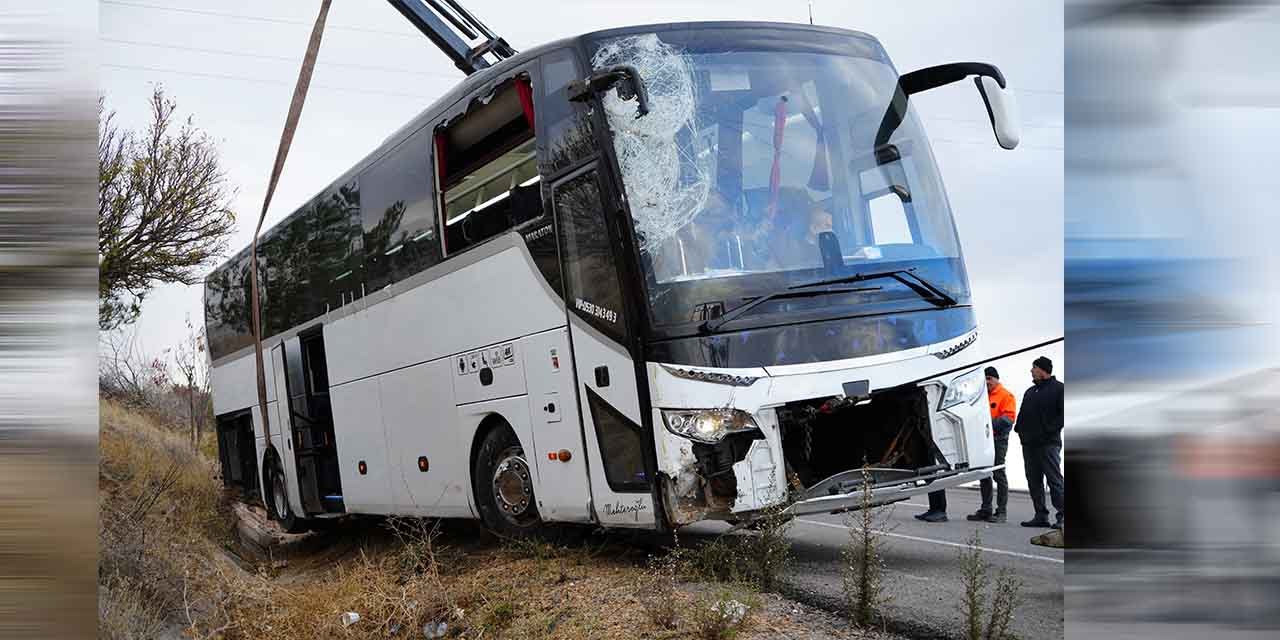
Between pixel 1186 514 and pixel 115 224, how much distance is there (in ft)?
19.0

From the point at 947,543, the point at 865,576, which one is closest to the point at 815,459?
the point at 947,543

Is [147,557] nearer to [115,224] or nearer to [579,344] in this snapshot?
[115,224]

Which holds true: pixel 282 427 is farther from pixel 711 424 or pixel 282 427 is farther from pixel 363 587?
pixel 711 424

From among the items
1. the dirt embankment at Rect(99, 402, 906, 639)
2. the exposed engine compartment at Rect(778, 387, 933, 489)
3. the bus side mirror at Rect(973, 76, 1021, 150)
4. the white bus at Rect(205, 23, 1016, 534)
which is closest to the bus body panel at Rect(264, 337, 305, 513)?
the dirt embankment at Rect(99, 402, 906, 639)

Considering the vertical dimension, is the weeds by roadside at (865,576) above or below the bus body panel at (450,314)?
below

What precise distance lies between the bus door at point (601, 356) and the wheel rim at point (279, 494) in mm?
4996

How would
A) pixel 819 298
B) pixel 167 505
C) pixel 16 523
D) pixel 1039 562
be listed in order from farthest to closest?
1. pixel 167 505
2. pixel 819 298
3. pixel 1039 562
4. pixel 16 523

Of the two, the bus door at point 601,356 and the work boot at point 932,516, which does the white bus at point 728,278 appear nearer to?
the bus door at point 601,356

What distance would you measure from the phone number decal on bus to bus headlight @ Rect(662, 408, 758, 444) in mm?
623

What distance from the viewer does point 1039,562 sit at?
4.11 meters

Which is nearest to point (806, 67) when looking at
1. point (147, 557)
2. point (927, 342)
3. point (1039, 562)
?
point (927, 342)

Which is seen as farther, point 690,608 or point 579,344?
point 579,344

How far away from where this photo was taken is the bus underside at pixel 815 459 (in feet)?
16.7

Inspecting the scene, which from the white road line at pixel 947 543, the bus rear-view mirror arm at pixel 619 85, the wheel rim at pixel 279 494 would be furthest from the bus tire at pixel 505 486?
the wheel rim at pixel 279 494
